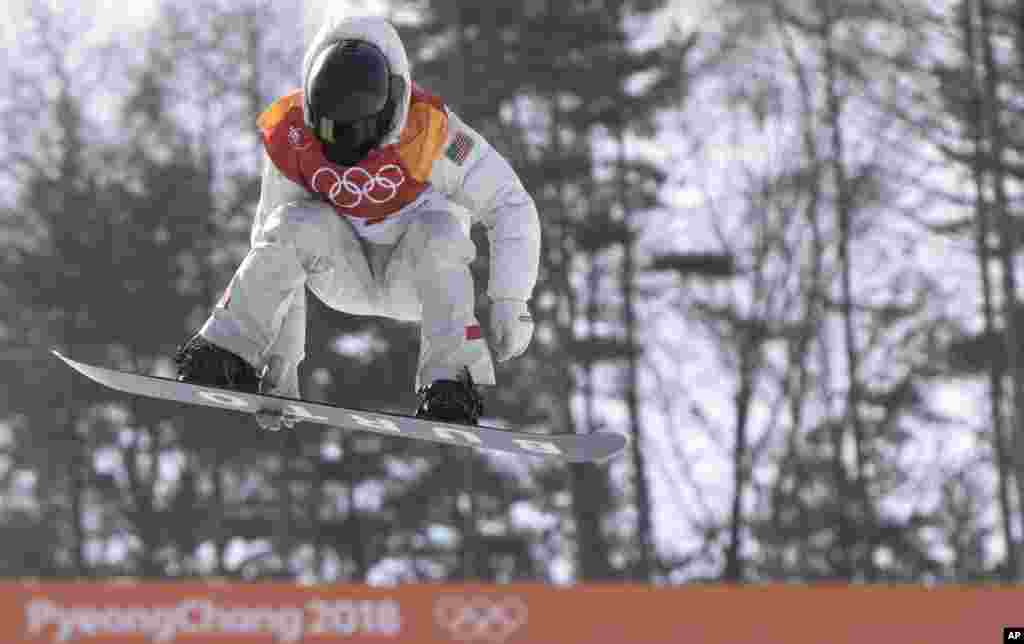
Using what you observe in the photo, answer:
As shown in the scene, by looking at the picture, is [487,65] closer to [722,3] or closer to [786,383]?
[722,3]

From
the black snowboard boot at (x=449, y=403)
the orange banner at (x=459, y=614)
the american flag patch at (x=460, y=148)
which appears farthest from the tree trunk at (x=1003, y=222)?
the black snowboard boot at (x=449, y=403)

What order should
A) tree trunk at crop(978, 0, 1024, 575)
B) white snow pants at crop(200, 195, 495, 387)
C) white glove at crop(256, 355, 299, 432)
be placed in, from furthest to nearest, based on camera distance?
tree trunk at crop(978, 0, 1024, 575) < white glove at crop(256, 355, 299, 432) < white snow pants at crop(200, 195, 495, 387)

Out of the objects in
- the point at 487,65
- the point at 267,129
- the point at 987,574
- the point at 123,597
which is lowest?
the point at 987,574

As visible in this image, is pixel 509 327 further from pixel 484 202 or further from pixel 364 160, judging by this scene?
pixel 364 160

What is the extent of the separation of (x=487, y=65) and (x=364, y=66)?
13.9m

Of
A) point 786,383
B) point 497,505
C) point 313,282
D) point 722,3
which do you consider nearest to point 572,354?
point 786,383

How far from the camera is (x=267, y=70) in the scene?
22562 millimetres

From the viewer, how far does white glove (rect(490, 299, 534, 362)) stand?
20.3 feet

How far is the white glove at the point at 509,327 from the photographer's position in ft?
20.3

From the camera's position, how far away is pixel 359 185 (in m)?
5.97

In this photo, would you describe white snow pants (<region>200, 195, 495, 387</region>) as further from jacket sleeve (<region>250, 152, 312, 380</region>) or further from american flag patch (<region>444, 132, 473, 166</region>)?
american flag patch (<region>444, 132, 473, 166</region>)

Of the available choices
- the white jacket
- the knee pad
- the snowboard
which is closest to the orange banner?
the snowboard

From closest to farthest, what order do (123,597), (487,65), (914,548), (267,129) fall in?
(267,129) < (123,597) < (487,65) < (914,548)

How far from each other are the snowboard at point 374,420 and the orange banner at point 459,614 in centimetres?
679
